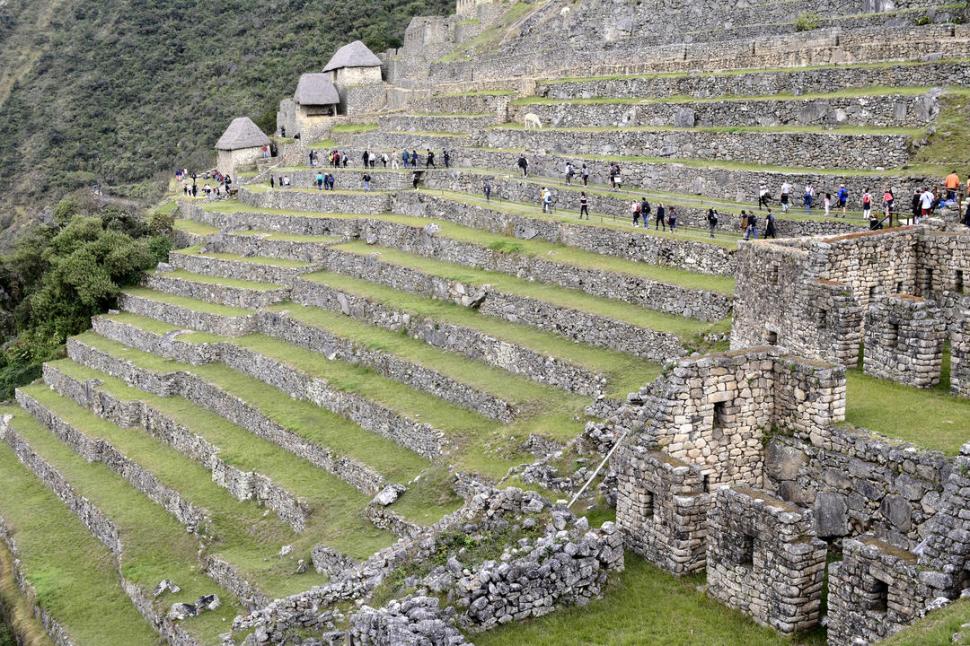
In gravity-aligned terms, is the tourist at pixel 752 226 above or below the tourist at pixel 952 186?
below

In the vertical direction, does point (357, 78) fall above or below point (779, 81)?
above

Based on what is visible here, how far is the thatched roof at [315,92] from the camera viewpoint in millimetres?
48562

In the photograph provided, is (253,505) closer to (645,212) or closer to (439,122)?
(645,212)

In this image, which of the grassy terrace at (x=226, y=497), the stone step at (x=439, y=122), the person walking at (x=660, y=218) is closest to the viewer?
the grassy terrace at (x=226, y=497)

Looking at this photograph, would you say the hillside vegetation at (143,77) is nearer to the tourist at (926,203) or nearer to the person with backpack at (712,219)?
the person with backpack at (712,219)

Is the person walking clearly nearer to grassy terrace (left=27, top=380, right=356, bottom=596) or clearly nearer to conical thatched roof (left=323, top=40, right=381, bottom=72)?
grassy terrace (left=27, top=380, right=356, bottom=596)

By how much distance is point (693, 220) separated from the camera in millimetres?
22812

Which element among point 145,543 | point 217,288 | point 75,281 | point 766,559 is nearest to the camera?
point 766,559

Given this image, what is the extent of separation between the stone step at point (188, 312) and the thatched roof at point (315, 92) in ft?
50.6

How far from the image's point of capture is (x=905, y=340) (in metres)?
12.5

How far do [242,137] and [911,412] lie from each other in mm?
41889

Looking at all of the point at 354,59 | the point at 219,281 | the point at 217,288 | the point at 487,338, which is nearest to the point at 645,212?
the point at 487,338

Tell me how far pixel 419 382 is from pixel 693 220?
725 cm

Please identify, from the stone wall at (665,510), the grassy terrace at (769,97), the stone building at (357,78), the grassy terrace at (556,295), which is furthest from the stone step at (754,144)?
the stone building at (357,78)
